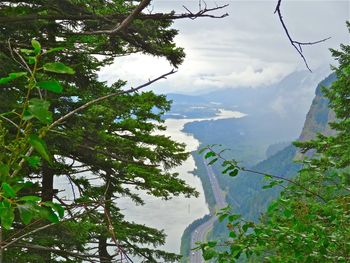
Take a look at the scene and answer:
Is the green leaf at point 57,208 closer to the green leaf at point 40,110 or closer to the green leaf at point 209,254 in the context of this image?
the green leaf at point 40,110

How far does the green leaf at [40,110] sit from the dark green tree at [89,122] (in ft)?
1.67

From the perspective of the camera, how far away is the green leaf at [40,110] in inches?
43.4

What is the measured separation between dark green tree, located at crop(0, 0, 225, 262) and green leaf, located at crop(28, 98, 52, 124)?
510mm

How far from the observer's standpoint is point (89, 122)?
27.4 feet

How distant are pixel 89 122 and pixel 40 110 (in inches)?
290

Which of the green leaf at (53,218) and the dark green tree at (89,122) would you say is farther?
the dark green tree at (89,122)

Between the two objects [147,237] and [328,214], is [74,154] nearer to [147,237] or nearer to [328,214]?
[147,237]

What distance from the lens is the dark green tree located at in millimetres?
4062

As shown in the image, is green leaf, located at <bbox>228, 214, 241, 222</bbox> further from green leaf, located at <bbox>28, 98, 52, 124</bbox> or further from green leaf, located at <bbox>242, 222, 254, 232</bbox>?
green leaf, located at <bbox>28, 98, 52, 124</bbox>

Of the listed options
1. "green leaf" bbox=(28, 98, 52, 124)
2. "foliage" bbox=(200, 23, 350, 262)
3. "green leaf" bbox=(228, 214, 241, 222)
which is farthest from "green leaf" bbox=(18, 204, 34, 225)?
"green leaf" bbox=(228, 214, 241, 222)

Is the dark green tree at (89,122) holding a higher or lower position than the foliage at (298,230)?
higher

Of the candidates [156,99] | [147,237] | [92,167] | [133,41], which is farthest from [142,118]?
[133,41]

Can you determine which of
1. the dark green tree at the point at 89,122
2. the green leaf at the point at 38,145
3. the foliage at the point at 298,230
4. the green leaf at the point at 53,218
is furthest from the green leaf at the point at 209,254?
the green leaf at the point at 38,145

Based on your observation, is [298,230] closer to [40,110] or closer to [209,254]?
[209,254]
